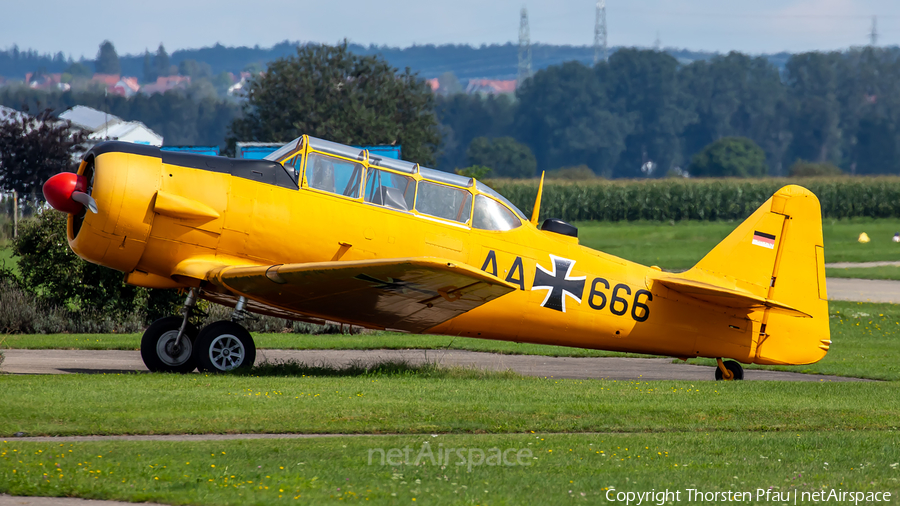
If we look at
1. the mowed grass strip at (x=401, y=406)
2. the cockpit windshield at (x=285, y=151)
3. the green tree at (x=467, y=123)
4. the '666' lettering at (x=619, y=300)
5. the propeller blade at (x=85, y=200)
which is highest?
the green tree at (x=467, y=123)

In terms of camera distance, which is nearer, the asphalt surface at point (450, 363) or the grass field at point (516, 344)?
the asphalt surface at point (450, 363)

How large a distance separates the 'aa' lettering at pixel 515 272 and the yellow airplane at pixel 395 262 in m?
0.03

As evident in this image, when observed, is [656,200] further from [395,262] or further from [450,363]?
[395,262]

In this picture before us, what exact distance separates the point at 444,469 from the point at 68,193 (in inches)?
239

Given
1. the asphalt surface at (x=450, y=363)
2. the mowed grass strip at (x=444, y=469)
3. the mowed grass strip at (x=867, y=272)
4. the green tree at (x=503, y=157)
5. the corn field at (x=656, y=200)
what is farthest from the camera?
the green tree at (x=503, y=157)

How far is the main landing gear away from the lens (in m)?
11.1

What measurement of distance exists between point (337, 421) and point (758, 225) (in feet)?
23.6

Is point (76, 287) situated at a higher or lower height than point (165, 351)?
higher

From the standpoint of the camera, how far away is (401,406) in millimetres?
9070

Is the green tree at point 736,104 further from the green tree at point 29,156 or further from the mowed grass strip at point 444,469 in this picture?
the mowed grass strip at point 444,469

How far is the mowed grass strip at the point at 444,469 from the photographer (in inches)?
241

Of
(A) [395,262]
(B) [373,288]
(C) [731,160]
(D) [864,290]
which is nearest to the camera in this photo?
(A) [395,262]

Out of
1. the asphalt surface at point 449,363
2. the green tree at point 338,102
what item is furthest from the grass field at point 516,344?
the green tree at point 338,102

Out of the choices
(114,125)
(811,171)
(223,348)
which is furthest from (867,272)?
(811,171)
